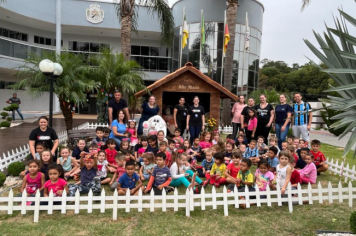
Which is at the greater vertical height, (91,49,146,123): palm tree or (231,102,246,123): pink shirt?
(91,49,146,123): palm tree

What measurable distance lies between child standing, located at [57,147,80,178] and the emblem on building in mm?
19061

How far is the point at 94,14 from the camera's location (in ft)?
71.7

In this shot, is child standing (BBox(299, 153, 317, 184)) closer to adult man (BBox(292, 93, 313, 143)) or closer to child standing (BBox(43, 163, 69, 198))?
adult man (BBox(292, 93, 313, 143))

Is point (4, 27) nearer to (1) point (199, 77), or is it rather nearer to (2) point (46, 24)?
(2) point (46, 24)

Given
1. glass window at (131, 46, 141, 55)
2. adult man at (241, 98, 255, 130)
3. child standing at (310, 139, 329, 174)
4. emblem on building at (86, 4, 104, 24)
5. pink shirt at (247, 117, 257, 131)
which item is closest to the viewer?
child standing at (310, 139, 329, 174)

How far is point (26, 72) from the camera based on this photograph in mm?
8305

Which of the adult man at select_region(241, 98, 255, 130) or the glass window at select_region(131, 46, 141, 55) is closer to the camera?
the adult man at select_region(241, 98, 255, 130)

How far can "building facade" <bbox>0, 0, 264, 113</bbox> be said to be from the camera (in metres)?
20.2

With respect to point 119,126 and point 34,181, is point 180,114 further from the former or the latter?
point 34,181

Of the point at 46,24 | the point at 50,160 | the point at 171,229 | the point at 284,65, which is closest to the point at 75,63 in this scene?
the point at 50,160

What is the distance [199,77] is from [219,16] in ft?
39.7

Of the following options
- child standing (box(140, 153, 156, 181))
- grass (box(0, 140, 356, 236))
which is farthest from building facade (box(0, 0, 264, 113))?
grass (box(0, 140, 356, 236))

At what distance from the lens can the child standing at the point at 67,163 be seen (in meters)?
5.43

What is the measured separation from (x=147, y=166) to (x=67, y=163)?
5.67ft
